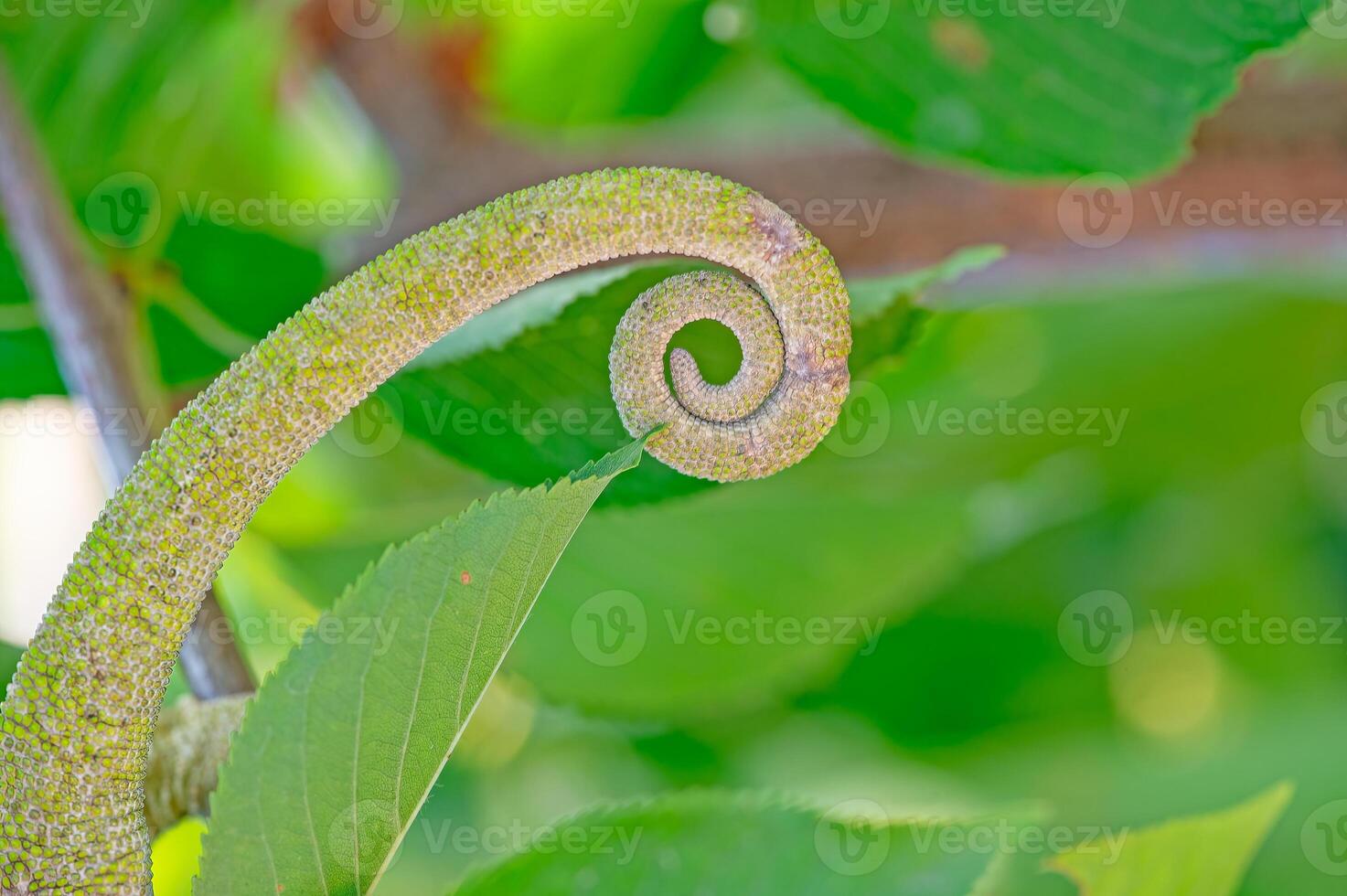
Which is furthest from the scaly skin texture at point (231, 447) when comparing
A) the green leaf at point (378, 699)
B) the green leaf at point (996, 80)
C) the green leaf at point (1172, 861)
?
the green leaf at point (996, 80)

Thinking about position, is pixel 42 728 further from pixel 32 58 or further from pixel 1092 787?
pixel 1092 787

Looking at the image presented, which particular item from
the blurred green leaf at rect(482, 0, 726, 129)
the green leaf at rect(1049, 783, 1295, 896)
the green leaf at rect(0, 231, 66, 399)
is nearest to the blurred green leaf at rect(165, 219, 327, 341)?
the green leaf at rect(0, 231, 66, 399)

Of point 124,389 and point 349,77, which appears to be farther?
point 349,77

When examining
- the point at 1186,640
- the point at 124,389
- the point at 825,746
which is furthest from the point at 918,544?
the point at 124,389

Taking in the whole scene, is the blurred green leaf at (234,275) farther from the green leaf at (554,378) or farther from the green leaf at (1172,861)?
the green leaf at (1172,861)

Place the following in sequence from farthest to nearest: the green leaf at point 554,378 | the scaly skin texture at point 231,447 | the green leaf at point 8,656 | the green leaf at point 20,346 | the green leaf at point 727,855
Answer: the green leaf at point 20,346
the green leaf at point 8,656
the green leaf at point 554,378
the green leaf at point 727,855
the scaly skin texture at point 231,447

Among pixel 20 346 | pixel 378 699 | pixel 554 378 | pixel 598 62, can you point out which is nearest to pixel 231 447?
pixel 378 699
